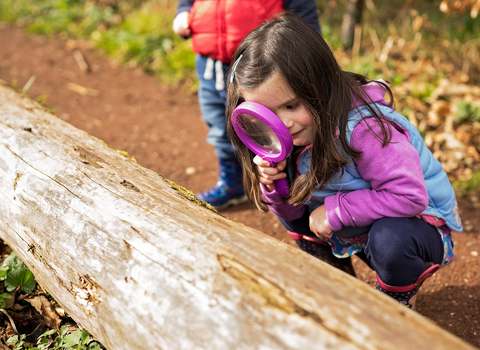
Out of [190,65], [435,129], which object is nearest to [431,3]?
[435,129]

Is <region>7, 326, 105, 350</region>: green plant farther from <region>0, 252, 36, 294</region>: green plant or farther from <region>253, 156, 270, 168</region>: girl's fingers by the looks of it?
<region>253, 156, 270, 168</region>: girl's fingers

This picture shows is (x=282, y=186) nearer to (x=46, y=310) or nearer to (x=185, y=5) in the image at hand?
(x=46, y=310)

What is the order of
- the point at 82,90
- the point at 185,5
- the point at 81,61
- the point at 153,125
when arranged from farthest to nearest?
the point at 81,61
the point at 82,90
the point at 153,125
the point at 185,5

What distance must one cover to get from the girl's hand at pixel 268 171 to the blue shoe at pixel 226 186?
1.12 meters

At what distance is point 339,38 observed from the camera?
5094 mm

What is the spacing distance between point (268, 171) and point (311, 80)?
46 cm

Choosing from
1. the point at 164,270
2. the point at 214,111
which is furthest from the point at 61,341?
the point at 214,111

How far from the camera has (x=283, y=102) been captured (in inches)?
59.4

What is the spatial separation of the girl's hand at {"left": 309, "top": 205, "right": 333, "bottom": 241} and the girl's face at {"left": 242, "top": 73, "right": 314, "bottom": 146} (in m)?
0.37

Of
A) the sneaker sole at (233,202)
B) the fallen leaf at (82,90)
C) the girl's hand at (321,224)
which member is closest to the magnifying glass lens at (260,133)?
the girl's hand at (321,224)

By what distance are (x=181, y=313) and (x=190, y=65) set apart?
13.8 ft

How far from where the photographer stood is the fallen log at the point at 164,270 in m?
1.05

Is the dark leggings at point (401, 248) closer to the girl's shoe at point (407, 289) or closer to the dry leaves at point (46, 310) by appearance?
the girl's shoe at point (407, 289)

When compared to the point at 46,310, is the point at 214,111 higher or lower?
higher
